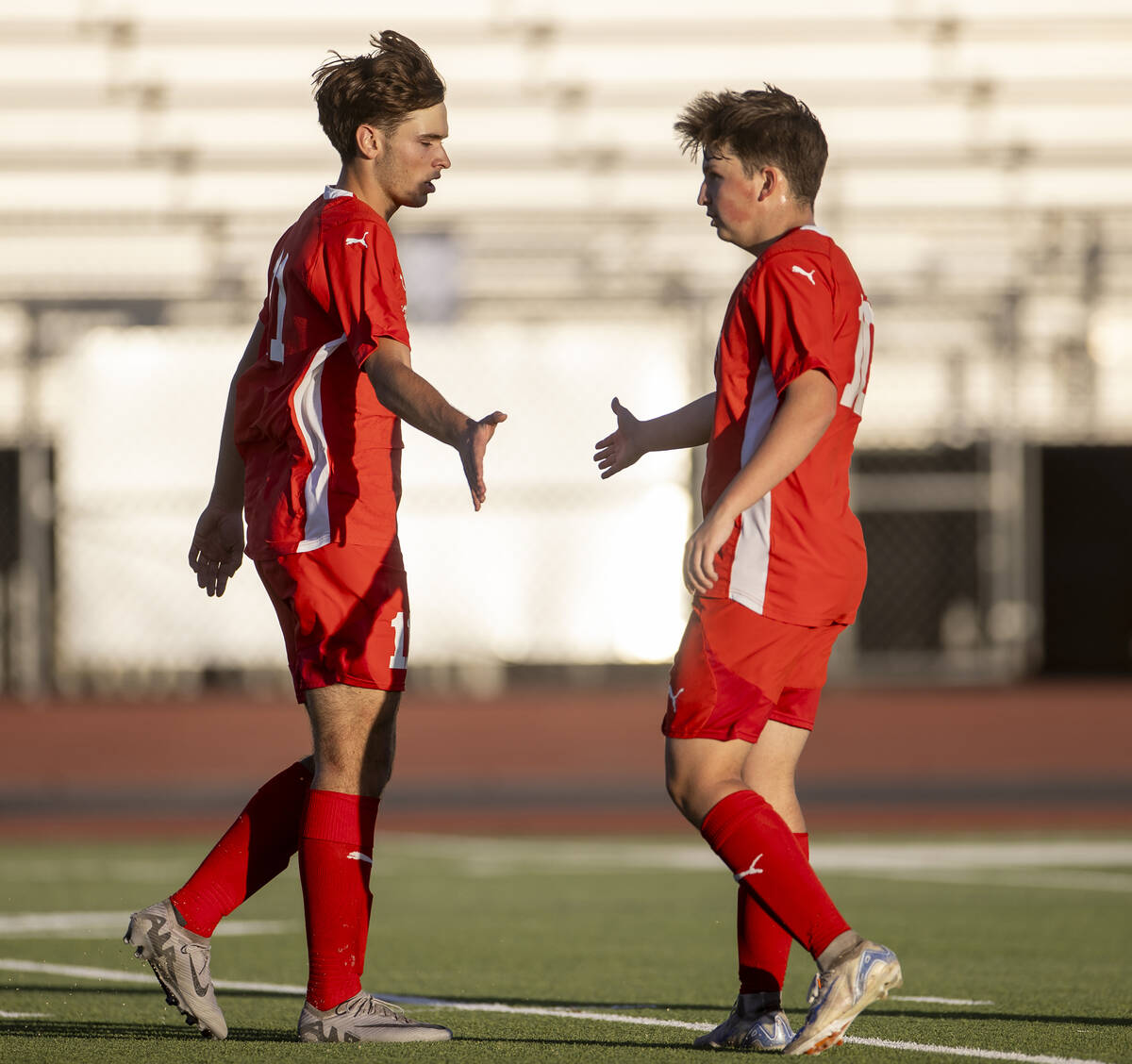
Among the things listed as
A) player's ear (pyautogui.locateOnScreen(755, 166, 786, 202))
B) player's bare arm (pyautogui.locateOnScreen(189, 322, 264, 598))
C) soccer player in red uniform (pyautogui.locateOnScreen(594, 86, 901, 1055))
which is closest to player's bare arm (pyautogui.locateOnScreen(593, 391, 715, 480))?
soccer player in red uniform (pyautogui.locateOnScreen(594, 86, 901, 1055))

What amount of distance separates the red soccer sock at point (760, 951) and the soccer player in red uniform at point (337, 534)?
595 mm

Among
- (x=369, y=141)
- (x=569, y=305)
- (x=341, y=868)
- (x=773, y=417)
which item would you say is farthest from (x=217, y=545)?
(x=569, y=305)

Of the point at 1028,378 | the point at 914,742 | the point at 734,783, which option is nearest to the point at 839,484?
the point at 734,783

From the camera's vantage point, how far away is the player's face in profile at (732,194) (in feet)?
12.0

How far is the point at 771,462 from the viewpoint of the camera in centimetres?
337

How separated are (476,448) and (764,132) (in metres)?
0.82

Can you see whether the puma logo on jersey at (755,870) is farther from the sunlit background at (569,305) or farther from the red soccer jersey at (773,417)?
the sunlit background at (569,305)

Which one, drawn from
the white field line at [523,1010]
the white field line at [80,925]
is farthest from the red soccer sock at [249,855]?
the white field line at [80,925]

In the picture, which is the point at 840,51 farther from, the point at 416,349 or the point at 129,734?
the point at 129,734

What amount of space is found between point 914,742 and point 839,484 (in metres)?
7.99

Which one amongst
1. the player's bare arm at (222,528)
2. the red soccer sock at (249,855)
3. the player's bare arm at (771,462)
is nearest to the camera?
the player's bare arm at (771,462)

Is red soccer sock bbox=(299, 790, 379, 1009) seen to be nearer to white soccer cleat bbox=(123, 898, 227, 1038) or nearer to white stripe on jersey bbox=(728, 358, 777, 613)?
white soccer cleat bbox=(123, 898, 227, 1038)

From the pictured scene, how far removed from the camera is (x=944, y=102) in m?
14.8

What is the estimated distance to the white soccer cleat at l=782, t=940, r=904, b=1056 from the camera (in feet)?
10.7
